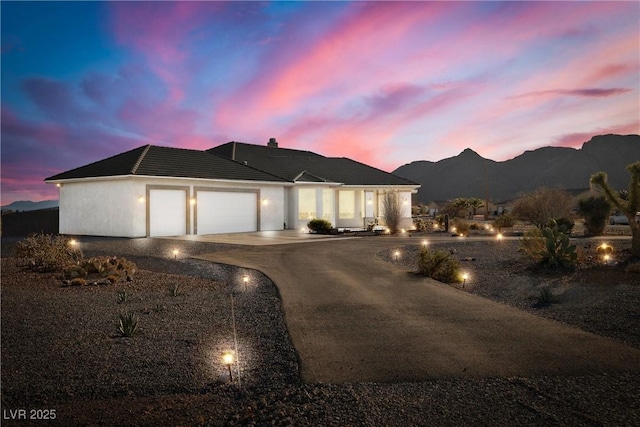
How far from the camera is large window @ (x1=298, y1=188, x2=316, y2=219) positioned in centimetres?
2880

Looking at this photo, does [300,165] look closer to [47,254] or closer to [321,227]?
[321,227]

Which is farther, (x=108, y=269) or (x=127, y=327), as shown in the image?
(x=108, y=269)

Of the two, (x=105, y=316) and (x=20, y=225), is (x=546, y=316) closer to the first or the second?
(x=105, y=316)

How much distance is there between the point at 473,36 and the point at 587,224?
45.0ft

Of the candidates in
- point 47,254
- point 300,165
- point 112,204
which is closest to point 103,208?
point 112,204

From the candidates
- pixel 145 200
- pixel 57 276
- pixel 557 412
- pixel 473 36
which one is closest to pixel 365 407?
pixel 557 412

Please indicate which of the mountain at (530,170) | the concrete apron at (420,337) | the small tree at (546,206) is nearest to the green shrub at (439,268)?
the concrete apron at (420,337)

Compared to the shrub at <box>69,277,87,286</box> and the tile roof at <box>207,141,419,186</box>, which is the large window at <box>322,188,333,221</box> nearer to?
the tile roof at <box>207,141,419,186</box>

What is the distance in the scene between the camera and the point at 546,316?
7.19m

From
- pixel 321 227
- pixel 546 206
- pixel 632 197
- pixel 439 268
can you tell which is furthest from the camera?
pixel 321 227

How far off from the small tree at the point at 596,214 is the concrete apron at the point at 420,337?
18.1 metres

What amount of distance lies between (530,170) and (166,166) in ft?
334

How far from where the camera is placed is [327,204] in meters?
31.2

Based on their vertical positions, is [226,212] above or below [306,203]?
below
